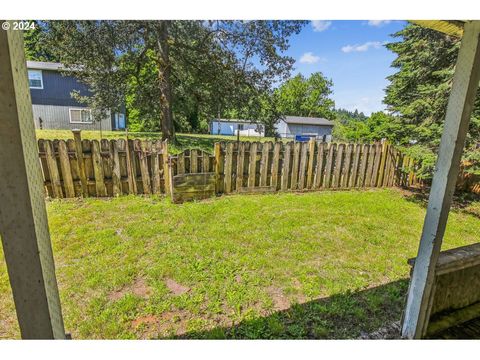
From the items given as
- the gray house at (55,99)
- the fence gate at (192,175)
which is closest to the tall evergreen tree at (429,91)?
the fence gate at (192,175)

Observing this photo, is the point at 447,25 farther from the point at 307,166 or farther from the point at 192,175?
the point at 307,166

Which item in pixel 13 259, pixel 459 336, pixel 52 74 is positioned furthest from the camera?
pixel 52 74

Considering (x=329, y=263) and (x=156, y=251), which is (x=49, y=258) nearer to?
(x=156, y=251)

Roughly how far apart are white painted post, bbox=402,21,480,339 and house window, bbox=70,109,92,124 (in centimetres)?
2208

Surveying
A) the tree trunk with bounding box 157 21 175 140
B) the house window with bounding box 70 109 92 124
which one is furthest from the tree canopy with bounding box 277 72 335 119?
the tree trunk with bounding box 157 21 175 140

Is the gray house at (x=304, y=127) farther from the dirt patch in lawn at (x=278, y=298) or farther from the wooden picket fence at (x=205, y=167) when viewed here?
the dirt patch in lawn at (x=278, y=298)

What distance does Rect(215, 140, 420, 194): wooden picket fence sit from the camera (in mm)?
5906

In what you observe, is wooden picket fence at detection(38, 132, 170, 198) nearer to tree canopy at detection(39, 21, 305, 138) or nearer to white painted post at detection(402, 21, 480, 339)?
white painted post at detection(402, 21, 480, 339)

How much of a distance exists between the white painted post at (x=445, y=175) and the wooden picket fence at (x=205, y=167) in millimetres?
4215

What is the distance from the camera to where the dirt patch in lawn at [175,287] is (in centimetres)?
278
